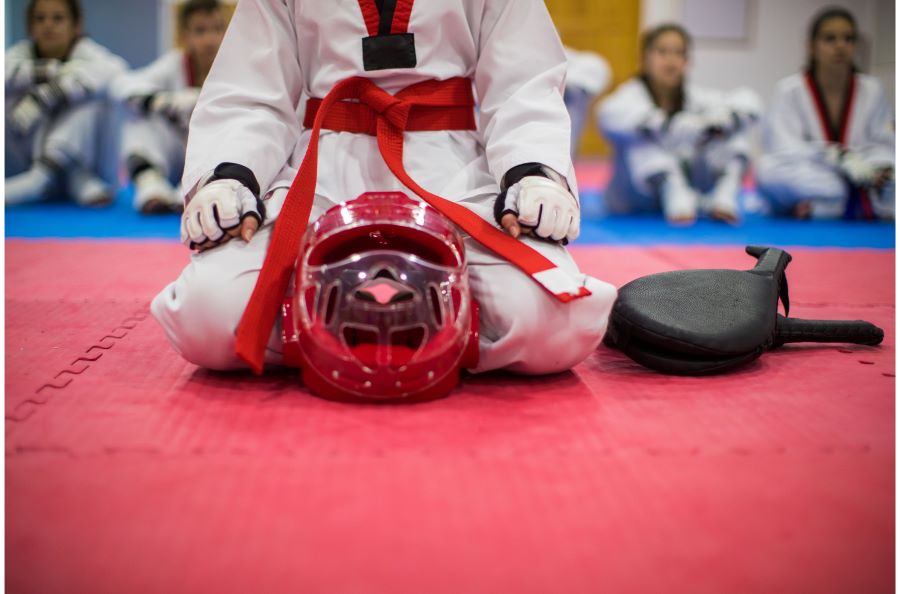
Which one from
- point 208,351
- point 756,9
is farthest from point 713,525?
point 756,9

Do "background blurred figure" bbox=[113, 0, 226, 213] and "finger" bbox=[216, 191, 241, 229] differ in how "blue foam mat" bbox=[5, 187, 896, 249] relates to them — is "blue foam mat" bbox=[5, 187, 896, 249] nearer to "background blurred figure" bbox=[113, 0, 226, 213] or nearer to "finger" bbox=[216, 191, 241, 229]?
"background blurred figure" bbox=[113, 0, 226, 213]

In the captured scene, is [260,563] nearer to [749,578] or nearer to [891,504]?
[749,578]

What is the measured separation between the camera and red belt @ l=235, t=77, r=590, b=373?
1.57 metres

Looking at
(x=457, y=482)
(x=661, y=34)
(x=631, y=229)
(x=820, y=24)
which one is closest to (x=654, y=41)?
(x=661, y=34)

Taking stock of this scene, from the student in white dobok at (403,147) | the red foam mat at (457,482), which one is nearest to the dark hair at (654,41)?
the student in white dobok at (403,147)

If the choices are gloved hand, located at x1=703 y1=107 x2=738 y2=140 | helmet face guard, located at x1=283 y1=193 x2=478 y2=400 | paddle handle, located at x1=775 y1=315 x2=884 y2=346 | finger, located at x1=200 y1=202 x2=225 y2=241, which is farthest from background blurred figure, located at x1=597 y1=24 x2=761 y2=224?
finger, located at x1=200 y1=202 x2=225 y2=241

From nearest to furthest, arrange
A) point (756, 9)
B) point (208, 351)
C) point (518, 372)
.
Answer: point (208, 351) → point (518, 372) → point (756, 9)

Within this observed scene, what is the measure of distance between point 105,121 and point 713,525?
17.3 ft

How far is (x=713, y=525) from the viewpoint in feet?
3.67

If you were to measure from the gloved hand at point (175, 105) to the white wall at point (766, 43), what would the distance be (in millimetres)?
6597

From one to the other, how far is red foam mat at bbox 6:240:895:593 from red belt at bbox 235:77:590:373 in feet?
0.56

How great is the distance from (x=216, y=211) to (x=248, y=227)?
7 centimetres

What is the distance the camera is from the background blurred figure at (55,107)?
516 cm

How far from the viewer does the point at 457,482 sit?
1220 mm
